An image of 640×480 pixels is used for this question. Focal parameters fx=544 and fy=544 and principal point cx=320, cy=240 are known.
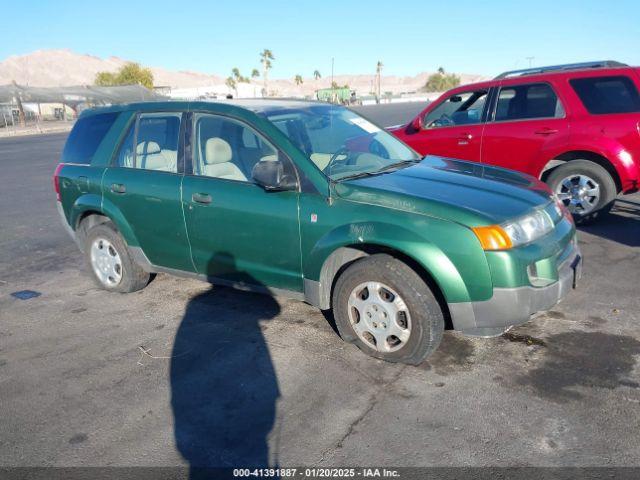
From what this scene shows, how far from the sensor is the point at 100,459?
2.91m

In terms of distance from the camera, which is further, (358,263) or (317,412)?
(358,263)

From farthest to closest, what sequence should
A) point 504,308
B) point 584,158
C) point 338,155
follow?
point 584,158, point 338,155, point 504,308

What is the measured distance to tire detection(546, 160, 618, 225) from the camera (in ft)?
21.2

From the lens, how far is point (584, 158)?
21.6 ft

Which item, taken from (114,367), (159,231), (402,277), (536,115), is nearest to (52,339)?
(114,367)

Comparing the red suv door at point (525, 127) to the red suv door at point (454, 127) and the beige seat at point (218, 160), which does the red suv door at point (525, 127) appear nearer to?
the red suv door at point (454, 127)

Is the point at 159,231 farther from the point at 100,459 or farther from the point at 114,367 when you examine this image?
the point at 100,459

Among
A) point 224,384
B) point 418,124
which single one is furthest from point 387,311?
point 418,124

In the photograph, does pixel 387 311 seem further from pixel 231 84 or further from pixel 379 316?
pixel 231 84

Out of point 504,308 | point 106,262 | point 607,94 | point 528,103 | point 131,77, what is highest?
point 131,77

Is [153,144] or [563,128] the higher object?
[153,144]

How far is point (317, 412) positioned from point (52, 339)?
247 cm

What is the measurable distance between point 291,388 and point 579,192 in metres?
4.86

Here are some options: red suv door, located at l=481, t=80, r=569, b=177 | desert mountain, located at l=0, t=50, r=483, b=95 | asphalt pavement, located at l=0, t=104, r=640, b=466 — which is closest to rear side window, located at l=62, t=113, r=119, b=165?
asphalt pavement, located at l=0, t=104, r=640, b=466
